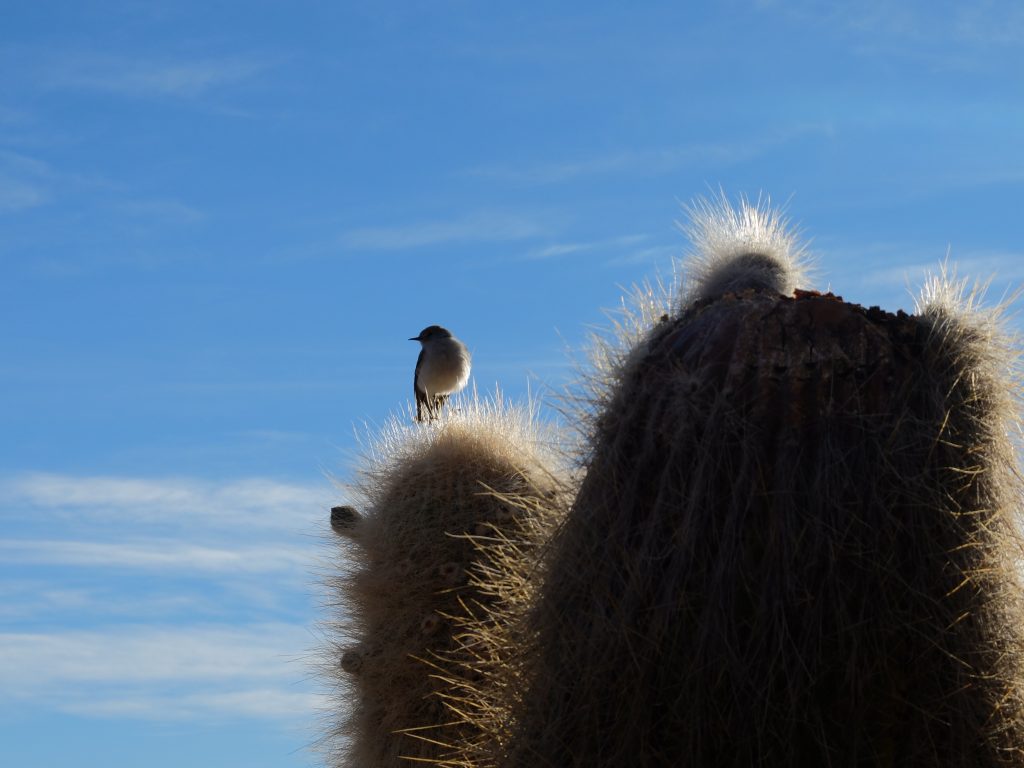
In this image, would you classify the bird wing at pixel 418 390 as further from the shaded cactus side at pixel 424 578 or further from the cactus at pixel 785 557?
the cactus at pixel 785 557

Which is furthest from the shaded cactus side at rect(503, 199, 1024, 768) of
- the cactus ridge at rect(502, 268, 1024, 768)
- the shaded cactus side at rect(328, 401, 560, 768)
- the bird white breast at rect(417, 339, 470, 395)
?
the bird white breast at rect(417, 339, 470, 395)

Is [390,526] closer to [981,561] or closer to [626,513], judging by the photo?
[626,513]

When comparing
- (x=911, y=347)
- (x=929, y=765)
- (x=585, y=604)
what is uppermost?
(x=911, y=347)

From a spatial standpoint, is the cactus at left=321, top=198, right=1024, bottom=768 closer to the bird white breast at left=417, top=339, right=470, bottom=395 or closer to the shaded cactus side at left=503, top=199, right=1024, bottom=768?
the shaded cactus side at left=503, top=199, right=1024, bottom=768

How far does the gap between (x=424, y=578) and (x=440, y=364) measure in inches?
154

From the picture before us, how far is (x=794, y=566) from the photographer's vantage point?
3814 mm

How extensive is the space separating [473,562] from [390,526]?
60 cm

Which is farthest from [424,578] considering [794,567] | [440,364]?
[440,364]

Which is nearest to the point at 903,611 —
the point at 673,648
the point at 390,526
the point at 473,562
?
the point at 673,648

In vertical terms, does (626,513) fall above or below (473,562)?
below

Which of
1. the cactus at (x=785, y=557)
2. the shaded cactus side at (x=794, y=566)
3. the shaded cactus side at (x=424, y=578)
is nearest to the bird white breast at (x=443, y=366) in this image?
the shaded cactus side at (x=424, y=578)

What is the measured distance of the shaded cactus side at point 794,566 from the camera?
3.81m

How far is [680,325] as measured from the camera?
4484 mm

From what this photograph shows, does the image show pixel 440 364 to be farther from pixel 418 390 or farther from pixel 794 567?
pixel 794 567
